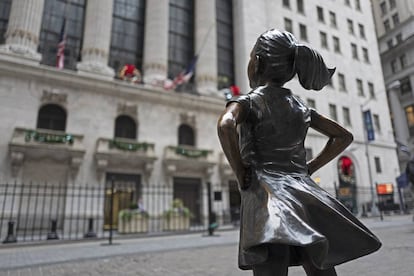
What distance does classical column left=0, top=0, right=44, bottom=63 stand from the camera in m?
18.0

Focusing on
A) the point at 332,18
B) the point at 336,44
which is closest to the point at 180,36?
the point at 336,44

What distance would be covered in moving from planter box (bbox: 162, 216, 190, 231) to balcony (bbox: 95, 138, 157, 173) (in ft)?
13.8

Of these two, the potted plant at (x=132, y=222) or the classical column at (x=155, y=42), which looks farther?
the classical column at (x=155, y=42)

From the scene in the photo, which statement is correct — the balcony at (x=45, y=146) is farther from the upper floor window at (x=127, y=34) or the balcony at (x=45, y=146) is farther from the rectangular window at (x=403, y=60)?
the rectangular window at (x=403, y=60)

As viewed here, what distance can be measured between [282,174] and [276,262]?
1.87 feet

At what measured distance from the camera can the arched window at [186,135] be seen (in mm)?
22578

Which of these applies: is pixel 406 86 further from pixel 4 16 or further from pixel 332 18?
pixel 4 16

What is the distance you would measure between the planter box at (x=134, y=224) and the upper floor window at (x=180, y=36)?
41.3 ft

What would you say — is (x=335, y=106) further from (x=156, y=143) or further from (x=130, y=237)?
(x=130, y=237)

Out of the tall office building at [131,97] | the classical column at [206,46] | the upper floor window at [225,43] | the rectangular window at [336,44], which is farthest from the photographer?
the rectangular window at [336,44]

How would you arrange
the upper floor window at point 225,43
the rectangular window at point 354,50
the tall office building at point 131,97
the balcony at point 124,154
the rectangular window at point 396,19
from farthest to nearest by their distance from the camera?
the rectangular window at point 396,19 < the rectangular window at point 354,50 < the upper floor window at point 225,43 < the balcony at point 124,154 < the tall office building at point 131,97

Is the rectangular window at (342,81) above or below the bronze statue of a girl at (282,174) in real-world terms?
above

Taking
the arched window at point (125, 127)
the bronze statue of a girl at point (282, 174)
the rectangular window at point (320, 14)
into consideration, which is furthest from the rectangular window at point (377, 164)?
the bronze statue of a girl at point (282, 174)

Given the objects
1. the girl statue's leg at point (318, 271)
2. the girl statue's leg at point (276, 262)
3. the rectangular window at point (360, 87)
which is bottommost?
the girl statue's leg at point (318, 271)
